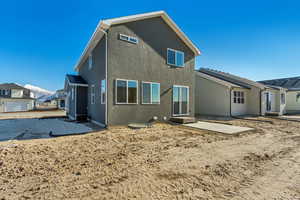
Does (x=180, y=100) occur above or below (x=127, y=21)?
below

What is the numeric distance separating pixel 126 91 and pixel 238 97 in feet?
42.4

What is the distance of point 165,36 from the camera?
10445 mm

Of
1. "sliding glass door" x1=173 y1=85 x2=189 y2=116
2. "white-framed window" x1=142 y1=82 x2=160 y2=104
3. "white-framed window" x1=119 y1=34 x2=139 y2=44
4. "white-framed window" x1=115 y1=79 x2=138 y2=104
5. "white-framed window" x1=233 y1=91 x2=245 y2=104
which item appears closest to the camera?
"white-framed window" x1=115 y1=79 x2=138 y2=104

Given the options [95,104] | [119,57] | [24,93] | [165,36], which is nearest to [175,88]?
[165,36]

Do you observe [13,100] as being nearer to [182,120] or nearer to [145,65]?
[145,65]

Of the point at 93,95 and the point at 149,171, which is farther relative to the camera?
the point at 93,95

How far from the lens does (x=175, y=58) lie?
10.9 metres

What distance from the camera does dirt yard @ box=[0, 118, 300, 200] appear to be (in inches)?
95.3

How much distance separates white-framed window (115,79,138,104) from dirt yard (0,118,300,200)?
143 inches

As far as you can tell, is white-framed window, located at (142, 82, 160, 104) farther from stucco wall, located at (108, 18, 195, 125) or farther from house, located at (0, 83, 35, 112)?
house, located at (0, 83, 35, 112)

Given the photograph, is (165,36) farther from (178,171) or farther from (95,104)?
(178,171)

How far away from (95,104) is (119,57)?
4.05 m

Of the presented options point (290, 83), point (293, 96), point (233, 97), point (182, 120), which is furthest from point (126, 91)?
point (290, 83)

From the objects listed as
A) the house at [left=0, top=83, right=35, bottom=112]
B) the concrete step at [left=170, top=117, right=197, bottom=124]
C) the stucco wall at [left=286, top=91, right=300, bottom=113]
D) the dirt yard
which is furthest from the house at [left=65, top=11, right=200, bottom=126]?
the house at [left=0, top=83, right=35, bottom=112]
